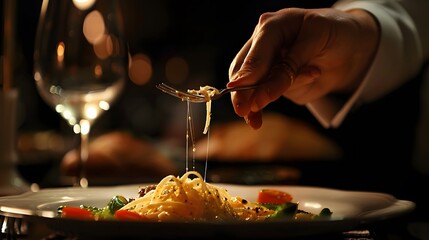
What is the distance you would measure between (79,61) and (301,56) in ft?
2.19

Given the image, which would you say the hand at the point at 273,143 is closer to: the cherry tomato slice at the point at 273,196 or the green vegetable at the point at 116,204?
the cherry tomato slice at the point at 273,196

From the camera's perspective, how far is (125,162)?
11.2 feet

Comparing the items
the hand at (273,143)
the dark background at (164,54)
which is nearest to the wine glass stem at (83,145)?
the hand at (273,143)

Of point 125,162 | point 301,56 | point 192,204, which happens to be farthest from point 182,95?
point 125,162

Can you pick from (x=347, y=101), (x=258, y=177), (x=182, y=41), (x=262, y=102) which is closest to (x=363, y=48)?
(x=347, y=101)

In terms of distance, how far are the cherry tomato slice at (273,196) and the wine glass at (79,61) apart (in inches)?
23.7

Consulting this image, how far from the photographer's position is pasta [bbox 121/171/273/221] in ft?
4.40

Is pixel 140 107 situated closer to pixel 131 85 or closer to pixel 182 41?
pixel 131 85

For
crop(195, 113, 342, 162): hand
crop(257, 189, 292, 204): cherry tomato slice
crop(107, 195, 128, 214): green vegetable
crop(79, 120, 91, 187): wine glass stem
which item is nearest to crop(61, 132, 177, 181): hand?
crop(195, 113, 342, 162): hand

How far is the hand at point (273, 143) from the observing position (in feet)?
12.3

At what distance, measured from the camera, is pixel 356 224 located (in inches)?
35.8

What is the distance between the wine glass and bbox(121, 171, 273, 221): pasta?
0.50 meters

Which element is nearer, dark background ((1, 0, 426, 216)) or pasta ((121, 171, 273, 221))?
pasta ((121, 171, 273, 221))

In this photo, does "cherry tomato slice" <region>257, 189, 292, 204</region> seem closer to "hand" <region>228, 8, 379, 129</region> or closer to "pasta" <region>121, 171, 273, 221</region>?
"pasta" <region>121, 171, 273, 221</region>
